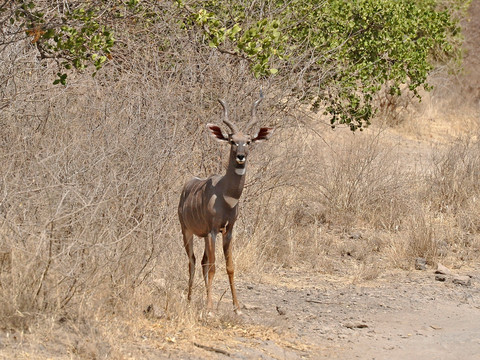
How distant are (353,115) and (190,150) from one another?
355 centimetres

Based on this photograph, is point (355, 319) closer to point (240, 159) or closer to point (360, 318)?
point (360, 318)

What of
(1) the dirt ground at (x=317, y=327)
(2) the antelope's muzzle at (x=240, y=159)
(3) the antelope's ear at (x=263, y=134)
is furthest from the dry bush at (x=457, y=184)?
(2) the antelope's muzzle at (x=240, y=159)

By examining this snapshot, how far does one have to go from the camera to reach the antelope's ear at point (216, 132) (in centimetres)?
741

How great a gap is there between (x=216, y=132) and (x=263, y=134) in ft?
1.32

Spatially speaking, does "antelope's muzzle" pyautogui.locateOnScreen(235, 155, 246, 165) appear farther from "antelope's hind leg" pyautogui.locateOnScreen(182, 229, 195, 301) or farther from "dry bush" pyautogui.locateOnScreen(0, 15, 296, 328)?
"antelope's hind leg" pyautogui.locateOnScreen(182, 229, 195, 301)

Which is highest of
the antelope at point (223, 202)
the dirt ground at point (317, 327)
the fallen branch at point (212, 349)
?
the antelope at point (223, 202)

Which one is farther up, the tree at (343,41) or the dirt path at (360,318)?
the tree at (343,41)

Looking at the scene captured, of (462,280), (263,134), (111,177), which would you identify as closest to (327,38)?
(462,280)

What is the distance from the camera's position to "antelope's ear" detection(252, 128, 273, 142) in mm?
7434

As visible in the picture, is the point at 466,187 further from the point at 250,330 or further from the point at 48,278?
the point at 48,278

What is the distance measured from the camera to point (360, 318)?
7.89m

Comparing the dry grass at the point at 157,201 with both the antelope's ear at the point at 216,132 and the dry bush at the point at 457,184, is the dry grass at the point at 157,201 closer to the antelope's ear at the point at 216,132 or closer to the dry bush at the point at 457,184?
the dry bush at the point at 457,184

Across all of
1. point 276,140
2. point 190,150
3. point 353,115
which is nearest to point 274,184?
point 276,140

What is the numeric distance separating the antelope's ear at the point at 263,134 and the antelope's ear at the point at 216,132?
0.27m
